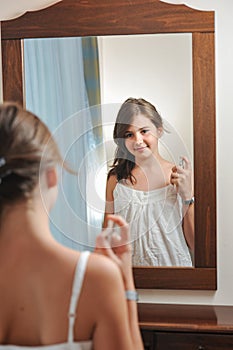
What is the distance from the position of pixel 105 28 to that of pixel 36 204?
5.16 feet

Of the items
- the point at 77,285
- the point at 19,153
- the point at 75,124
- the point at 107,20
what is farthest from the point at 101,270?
the point at 107,20

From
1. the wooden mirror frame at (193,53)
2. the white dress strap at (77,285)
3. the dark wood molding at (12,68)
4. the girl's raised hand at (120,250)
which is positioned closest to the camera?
the white dress strap at (77,285)

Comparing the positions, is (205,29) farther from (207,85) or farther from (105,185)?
(105,185)

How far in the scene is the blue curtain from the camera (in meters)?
2.61

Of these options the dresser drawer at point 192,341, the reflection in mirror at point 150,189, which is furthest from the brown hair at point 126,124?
the dresser drawer at point 192,341

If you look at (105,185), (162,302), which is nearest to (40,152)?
(105,185)

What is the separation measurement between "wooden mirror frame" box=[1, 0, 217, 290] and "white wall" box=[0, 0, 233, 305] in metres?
0.04

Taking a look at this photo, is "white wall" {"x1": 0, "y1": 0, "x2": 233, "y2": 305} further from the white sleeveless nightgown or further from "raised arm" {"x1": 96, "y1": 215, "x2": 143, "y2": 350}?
"raised arm" {"x1": 96, "y1": 215, "x2": 143, "y2": 350}

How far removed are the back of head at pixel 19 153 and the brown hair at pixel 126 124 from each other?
1.40 m

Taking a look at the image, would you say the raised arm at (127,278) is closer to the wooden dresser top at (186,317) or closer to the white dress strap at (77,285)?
the white dress strap at (77,285)

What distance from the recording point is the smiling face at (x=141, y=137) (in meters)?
2.57

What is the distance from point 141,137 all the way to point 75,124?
0.99 ft

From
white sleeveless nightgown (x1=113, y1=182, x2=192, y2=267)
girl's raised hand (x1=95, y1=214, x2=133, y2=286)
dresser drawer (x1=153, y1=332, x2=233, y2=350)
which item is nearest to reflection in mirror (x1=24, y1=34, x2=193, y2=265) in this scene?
white sleeveless nightgown (x1=113, y1=182, x2=192, y2=267)

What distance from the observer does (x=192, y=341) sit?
226 centimetres
